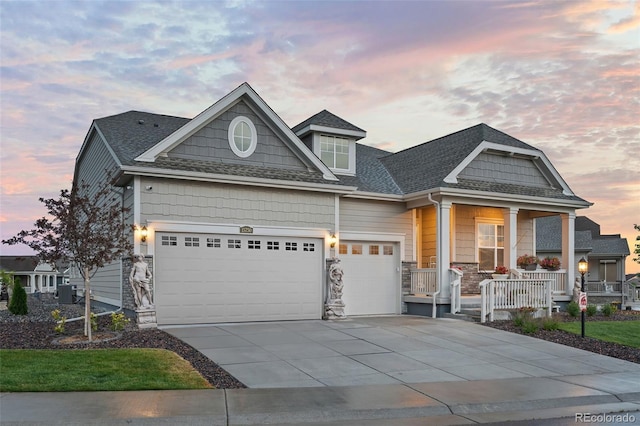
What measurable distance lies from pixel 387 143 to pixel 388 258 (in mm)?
13176

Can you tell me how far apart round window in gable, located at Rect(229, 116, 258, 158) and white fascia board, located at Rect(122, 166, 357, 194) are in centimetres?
109

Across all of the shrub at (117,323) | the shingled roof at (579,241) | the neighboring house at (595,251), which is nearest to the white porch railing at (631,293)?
the neighboring house at (595,251)

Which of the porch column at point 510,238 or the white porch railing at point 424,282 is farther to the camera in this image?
the porch column at point 510,238

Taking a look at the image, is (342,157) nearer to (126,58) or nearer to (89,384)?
(126,58)

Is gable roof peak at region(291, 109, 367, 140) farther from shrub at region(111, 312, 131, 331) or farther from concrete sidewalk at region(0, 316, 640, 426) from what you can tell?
shrub at region(111, 312, 131, 331)

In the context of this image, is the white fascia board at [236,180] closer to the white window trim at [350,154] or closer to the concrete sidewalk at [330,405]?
the white window trim at [350,154]

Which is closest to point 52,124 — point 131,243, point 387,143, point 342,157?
point 131,243

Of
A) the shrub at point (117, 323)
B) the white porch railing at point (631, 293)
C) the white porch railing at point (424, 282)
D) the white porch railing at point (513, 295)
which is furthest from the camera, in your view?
the white porch railing at point (631, 293)

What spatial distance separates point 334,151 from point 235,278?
253 inches

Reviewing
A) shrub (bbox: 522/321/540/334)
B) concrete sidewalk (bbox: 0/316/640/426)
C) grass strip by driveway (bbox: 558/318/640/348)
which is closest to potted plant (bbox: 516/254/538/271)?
grass strip by driveway (bbox: 558/318/640/348)

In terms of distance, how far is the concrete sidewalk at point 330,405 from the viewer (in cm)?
709

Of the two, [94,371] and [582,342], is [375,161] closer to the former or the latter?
[582,342]

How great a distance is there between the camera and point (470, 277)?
795 inches

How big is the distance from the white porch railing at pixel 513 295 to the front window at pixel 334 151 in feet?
21.4
